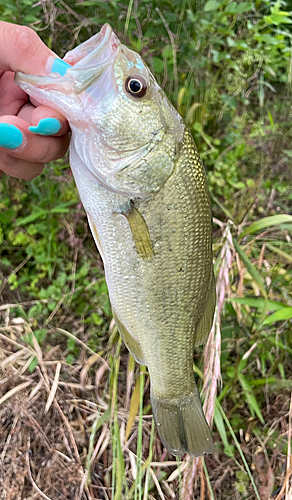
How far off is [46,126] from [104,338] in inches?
59.0

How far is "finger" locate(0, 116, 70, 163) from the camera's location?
94 centimetres

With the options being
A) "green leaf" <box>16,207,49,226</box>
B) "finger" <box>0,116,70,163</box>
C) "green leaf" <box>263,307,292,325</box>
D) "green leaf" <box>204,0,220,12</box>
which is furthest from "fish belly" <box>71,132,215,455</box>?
"green leaf" <box>204,0,220,12</box>

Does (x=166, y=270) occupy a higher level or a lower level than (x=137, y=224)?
lower

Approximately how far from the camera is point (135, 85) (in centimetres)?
100

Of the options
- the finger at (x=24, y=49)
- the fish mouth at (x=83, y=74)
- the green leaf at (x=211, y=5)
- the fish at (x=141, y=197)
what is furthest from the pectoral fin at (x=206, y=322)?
the green leaf at (x=211, y=5)

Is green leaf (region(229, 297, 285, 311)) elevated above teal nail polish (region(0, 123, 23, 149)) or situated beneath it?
situated beneath

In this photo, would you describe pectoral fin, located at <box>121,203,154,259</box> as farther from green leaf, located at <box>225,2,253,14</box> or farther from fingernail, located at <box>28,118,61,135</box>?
green leaf, located at <box>225,2,253,14</box>

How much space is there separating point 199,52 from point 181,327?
1782 mm

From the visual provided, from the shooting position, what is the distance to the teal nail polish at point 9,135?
3.06ft

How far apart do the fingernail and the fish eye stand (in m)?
0.25

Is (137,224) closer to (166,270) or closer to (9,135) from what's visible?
(166,270)

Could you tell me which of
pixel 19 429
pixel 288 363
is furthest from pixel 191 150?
pixel 19 429

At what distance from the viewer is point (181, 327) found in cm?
125

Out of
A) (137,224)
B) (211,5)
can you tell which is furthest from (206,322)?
(211,5)
